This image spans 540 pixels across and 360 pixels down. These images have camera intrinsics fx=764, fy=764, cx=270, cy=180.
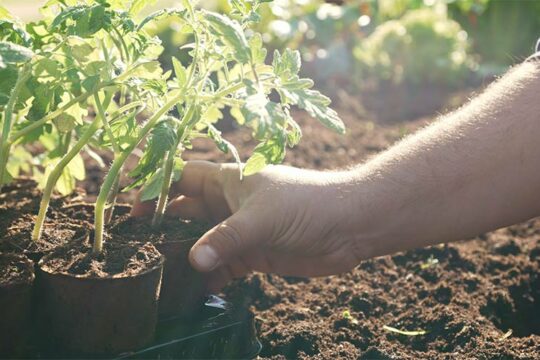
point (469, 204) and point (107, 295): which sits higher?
point (469, 204)

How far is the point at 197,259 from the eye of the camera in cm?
214

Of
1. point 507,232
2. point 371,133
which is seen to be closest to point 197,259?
point 507,232

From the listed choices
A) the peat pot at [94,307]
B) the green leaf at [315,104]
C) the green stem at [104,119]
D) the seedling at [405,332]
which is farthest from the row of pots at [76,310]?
the seedling at [405,332]

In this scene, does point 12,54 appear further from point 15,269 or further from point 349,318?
point 349,318

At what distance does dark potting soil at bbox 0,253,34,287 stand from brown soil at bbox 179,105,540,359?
758 mm

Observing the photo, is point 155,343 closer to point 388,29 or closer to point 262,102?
point 262,102

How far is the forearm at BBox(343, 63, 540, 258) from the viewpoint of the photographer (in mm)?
2385

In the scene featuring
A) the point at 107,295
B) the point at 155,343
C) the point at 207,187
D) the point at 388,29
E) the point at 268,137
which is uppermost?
the point at 388,29

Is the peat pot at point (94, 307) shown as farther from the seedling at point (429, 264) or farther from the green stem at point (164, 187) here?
the seedling at point (429, 264)

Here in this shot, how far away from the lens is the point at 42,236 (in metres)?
2.19

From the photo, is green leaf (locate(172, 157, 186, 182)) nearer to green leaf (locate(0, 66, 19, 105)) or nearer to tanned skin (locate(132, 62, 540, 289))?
tanned skin (locate(132, 62, 540, 289))

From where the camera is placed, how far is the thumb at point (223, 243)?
7.02ft

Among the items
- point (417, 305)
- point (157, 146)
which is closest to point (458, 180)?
point (417, 305)

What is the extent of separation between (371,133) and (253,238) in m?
2.94
